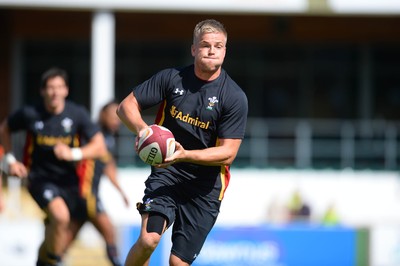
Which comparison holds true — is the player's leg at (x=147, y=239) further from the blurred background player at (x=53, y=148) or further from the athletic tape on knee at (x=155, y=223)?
the blurred background player at (x=53, y=148)

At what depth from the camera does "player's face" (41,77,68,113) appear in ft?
29.5

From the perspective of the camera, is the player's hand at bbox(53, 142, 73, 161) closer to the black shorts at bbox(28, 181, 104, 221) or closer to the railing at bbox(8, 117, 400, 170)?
the black shorts at bbox(28, 181, 104, 221)

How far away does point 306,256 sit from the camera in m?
13.0

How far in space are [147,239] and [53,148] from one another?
2812mm

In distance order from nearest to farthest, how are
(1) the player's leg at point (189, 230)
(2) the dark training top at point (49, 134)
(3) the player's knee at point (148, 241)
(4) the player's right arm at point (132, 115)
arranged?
(3) the player's knee at point (148, 241) < (4) the player's right arm at point (132, 115) < (1) the player's leg at point (189, 230) < (2) the dark training top at point (49, 134)

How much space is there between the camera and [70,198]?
31.1 feet

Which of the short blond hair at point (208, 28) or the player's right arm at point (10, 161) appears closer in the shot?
the short blond hair at point (208, 28)

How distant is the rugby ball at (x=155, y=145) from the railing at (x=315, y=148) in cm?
1223

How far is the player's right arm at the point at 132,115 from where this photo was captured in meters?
6.73

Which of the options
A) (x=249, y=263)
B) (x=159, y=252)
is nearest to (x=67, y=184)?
(x=159, y=252)

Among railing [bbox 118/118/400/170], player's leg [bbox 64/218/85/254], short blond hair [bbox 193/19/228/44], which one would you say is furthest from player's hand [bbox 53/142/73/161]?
railing [bbox 118/118/400/170]

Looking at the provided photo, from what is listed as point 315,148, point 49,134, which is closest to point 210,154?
point 49,134

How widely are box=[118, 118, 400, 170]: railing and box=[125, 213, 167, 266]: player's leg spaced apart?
11.9m

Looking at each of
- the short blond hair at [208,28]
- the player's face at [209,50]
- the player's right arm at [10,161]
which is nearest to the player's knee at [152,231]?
the player's face at [209,50]
